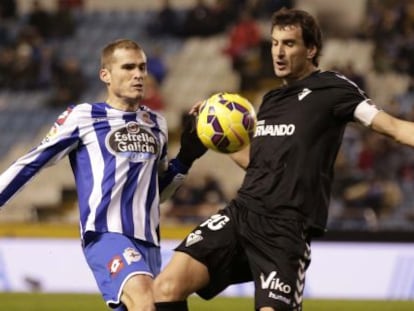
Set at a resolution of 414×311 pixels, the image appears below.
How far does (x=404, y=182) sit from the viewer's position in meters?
15.7

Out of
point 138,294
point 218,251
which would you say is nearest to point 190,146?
point 218,251

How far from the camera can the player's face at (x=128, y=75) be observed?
6914mm

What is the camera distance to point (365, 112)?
601 centimetres

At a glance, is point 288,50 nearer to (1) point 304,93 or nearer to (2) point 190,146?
(1) point 304,93

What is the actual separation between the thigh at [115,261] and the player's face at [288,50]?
1.37 metres

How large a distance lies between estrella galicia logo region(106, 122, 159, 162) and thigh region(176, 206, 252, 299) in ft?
2.32

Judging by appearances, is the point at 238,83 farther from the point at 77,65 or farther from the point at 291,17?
the point at 291,17

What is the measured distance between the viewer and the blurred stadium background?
15.8m

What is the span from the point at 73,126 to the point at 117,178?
448mm

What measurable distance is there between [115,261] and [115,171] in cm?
58

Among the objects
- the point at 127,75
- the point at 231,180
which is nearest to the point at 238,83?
the point at 231,180

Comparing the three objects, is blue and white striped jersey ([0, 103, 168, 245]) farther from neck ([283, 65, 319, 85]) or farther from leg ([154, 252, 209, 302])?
neck ([283, 65, 319, 85])

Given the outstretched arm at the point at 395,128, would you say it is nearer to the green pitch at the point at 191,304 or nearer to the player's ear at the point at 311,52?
the player's ear at the point at 311,52

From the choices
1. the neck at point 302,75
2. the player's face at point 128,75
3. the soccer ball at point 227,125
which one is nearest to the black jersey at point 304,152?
the neck at point 302,75
